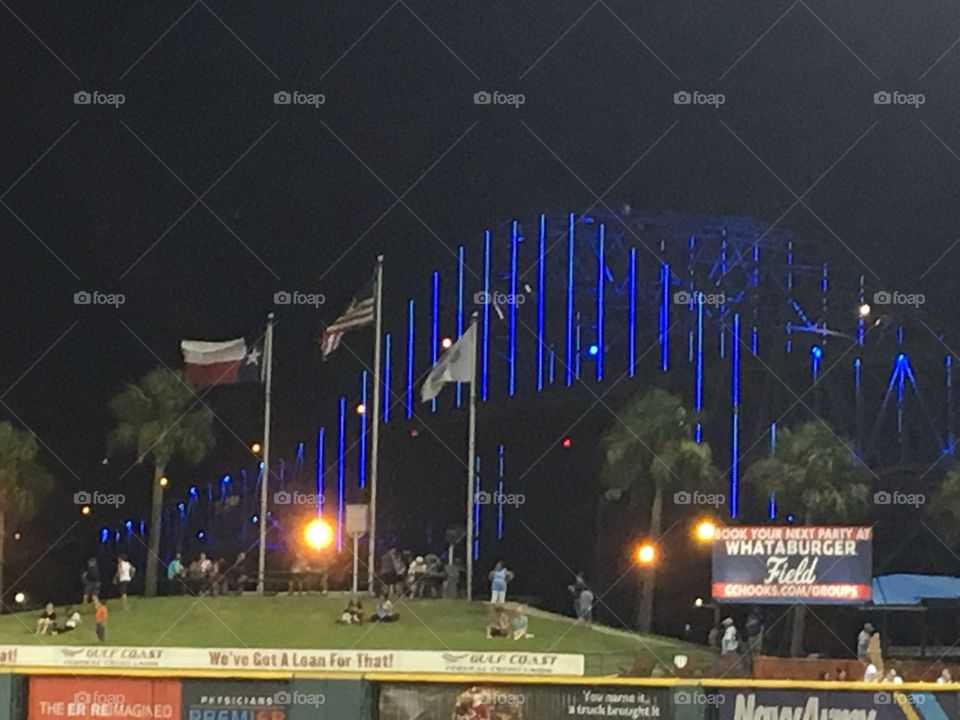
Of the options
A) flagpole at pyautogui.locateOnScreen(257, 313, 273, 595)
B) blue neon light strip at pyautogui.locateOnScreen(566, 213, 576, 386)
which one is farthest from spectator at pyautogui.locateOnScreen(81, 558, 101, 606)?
blue neon light strip at pyautogui.locateOnScreen(566, 213, 576, 386)

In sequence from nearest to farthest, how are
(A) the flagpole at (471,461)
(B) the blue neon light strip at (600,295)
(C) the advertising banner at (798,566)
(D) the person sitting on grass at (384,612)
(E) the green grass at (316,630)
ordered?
(C) the advertising banner at (798,566) → (E) the green grass at (316,630) → (D) the person sitting on grass at (384,612) → (A) the flagpole at (471,461) → (B) the blue neon light strip at (600,295)

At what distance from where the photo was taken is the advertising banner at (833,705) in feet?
25.6

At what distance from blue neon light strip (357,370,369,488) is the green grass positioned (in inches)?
40.4

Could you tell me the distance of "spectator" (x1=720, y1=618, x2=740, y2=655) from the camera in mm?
10062

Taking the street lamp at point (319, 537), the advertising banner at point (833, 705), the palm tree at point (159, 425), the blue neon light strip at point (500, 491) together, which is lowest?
the advertising banner at point (833, 705)

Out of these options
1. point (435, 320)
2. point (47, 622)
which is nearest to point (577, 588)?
point (435, 320)

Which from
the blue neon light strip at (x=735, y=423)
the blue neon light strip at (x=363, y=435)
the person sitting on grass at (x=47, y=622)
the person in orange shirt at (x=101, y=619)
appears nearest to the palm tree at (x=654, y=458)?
the blue neon light strip at (x=735, y=423)

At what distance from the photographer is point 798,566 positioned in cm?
999

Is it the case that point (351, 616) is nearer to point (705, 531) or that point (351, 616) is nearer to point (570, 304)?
point (705, 531)

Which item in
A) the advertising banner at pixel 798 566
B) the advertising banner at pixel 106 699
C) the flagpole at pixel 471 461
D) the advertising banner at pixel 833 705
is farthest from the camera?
the flagpole at pixel 471 461

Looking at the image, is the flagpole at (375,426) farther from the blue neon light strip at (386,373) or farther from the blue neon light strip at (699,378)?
the blue neon light strip at (699,378)

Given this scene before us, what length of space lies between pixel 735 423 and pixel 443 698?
362 centimetres

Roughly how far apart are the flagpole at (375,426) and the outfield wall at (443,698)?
2.18 m

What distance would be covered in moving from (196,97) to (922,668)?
25.0ft
